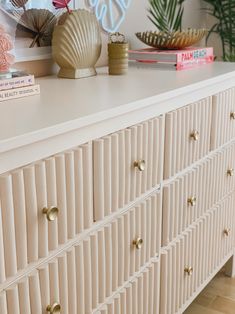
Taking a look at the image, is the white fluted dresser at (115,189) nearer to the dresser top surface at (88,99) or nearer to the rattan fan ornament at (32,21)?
the dresser top surface at (88,99)

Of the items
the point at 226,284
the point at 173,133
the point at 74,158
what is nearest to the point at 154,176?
the point at 173,133

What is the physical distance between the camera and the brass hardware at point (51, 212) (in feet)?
3.11

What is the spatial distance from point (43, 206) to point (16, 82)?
358 millimetres

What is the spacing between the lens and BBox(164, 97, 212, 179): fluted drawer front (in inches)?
53.5

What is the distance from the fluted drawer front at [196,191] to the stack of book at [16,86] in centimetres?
48

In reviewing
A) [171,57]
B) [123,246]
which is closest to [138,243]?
[123,246]

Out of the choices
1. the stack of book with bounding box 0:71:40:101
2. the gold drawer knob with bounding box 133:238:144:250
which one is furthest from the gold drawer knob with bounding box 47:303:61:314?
the stack of book with bounding box 0:71:40:101

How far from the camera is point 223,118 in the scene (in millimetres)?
1662

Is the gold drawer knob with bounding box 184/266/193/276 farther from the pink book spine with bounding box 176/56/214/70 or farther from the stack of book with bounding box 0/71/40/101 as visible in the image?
the stack of book with bounding box 0/71/40/101

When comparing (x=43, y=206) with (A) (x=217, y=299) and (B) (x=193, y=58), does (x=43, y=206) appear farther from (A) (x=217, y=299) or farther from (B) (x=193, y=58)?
(A) (x=217, y=299)

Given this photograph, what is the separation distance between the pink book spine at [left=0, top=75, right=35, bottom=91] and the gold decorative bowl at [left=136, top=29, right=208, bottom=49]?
0.71 metres

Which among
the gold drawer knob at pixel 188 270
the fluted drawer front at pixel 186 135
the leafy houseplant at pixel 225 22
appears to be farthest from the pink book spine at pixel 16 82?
the leafy houseplant at pixel 225 22

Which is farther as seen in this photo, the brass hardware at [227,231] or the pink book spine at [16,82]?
the brass hardware at [227,231]

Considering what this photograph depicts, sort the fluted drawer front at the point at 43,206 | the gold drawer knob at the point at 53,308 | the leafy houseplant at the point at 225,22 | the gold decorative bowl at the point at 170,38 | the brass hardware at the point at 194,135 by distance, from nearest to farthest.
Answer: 1. the fluted drawer front at the point at 43,206
2. the gold drawer knob at the point at 53,308
3. the brass hardware at the point at 194,135
4. the gold decorative bowl at the point at 170,38
5. the leafy houseplant at the point at 225,22
